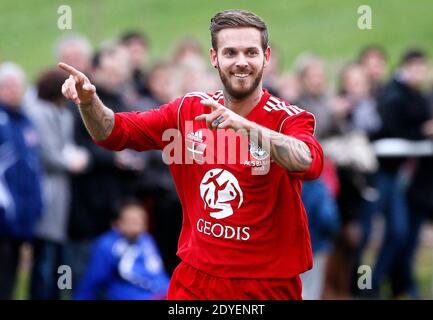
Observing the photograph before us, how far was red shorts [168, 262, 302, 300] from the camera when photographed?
684 centimetres

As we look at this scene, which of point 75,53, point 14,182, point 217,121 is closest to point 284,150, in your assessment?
point 217,121

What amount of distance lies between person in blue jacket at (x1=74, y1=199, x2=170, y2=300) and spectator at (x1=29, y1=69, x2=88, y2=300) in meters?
0.34

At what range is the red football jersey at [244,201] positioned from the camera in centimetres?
677

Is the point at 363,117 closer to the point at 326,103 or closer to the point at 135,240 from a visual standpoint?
the point at 326,103

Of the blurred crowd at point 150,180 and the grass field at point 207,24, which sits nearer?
the blurred crowd at point 150,180

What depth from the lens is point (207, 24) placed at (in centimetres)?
2036

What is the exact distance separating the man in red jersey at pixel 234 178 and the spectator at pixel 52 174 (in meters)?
4.15

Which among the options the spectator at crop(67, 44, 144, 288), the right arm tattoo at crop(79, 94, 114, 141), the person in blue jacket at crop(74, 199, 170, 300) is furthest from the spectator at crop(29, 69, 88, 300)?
the right arm tattoo at crop(79, 94, 114, 141)

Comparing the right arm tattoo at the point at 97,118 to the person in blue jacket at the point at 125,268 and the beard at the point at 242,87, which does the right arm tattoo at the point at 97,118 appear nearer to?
the beard at the point at 242,87

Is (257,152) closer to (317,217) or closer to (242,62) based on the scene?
(242,62)

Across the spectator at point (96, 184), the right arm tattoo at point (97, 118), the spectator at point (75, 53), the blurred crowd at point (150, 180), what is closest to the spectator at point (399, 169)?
the blurred crowd at point (150, 180)

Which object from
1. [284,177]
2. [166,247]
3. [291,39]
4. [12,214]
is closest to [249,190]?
[284,177]

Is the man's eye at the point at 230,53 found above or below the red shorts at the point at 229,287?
above

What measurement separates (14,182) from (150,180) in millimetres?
1817
